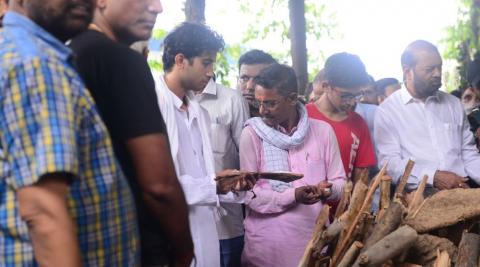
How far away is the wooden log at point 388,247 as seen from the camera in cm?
295

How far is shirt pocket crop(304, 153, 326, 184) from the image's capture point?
157 inches

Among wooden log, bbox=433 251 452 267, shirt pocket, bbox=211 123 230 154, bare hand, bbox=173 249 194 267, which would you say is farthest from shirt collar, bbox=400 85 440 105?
bare hand, bbox=173 249 194 267

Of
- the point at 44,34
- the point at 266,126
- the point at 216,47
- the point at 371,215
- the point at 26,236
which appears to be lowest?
the point at 371,215

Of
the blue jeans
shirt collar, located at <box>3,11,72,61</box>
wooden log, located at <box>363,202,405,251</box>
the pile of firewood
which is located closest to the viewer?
shirt collar, located at <box>3,11,72,61</box>

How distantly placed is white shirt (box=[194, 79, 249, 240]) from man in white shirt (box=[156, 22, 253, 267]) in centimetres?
67

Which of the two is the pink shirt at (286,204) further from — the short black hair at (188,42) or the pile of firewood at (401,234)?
the short black hair at (188,42)

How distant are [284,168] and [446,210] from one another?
0.97 metres

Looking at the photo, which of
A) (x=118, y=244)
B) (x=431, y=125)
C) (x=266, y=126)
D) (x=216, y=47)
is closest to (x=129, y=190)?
(x=118, y=244)

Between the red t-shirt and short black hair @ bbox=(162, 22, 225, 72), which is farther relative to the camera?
the red t-shirt

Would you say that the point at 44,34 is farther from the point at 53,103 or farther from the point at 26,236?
the point at 26,236

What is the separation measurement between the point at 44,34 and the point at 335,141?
2.60m

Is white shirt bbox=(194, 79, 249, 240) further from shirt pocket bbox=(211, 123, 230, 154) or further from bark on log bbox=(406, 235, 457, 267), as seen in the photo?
bark on log bbox=(406, 235, 457, 267)

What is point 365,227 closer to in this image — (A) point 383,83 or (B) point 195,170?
(B) point 195,170

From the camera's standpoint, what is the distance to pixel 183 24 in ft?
11.6
